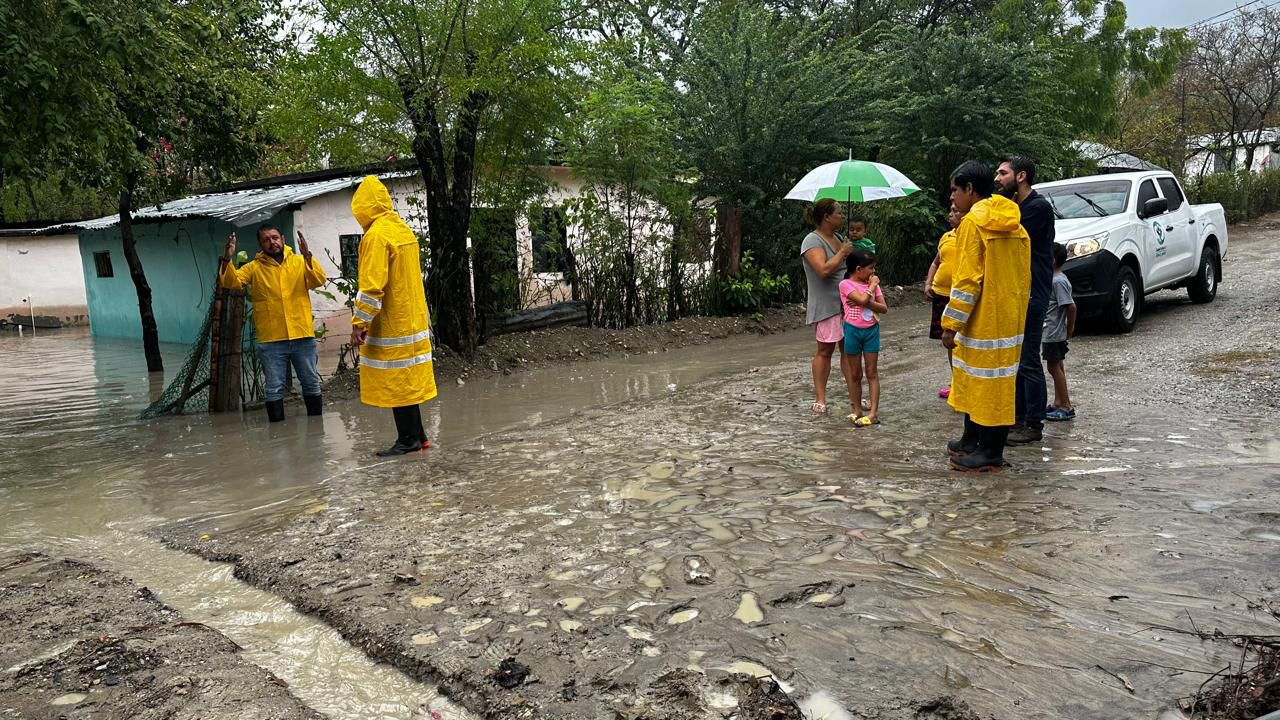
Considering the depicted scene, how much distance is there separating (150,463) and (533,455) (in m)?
3.15

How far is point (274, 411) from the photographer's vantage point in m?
8.99

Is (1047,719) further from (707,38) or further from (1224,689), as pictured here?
(707,38)

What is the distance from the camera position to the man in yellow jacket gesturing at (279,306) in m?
8.66

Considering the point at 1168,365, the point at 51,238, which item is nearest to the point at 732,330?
the point at 1168,365

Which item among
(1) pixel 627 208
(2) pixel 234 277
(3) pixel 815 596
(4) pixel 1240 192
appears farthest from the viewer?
(4) pixel 1240 192

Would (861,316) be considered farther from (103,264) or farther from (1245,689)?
(103,264)

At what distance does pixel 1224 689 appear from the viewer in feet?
9.57

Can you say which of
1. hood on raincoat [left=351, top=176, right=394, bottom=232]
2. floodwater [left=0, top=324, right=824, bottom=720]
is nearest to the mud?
floodwater [left=0, top=324, right=824, bottom=720]

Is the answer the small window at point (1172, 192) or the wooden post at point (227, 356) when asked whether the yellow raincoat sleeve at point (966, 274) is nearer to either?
the wooden post at point (227, 356)

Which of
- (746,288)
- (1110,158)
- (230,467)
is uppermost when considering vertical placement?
(1110,158)

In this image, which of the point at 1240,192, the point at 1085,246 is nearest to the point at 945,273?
the point at 1085,246

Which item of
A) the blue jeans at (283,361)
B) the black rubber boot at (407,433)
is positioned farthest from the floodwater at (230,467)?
the blue jeans at (283,361)

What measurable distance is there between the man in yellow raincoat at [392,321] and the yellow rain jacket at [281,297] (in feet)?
6.92

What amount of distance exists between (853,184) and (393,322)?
4.14 metres
